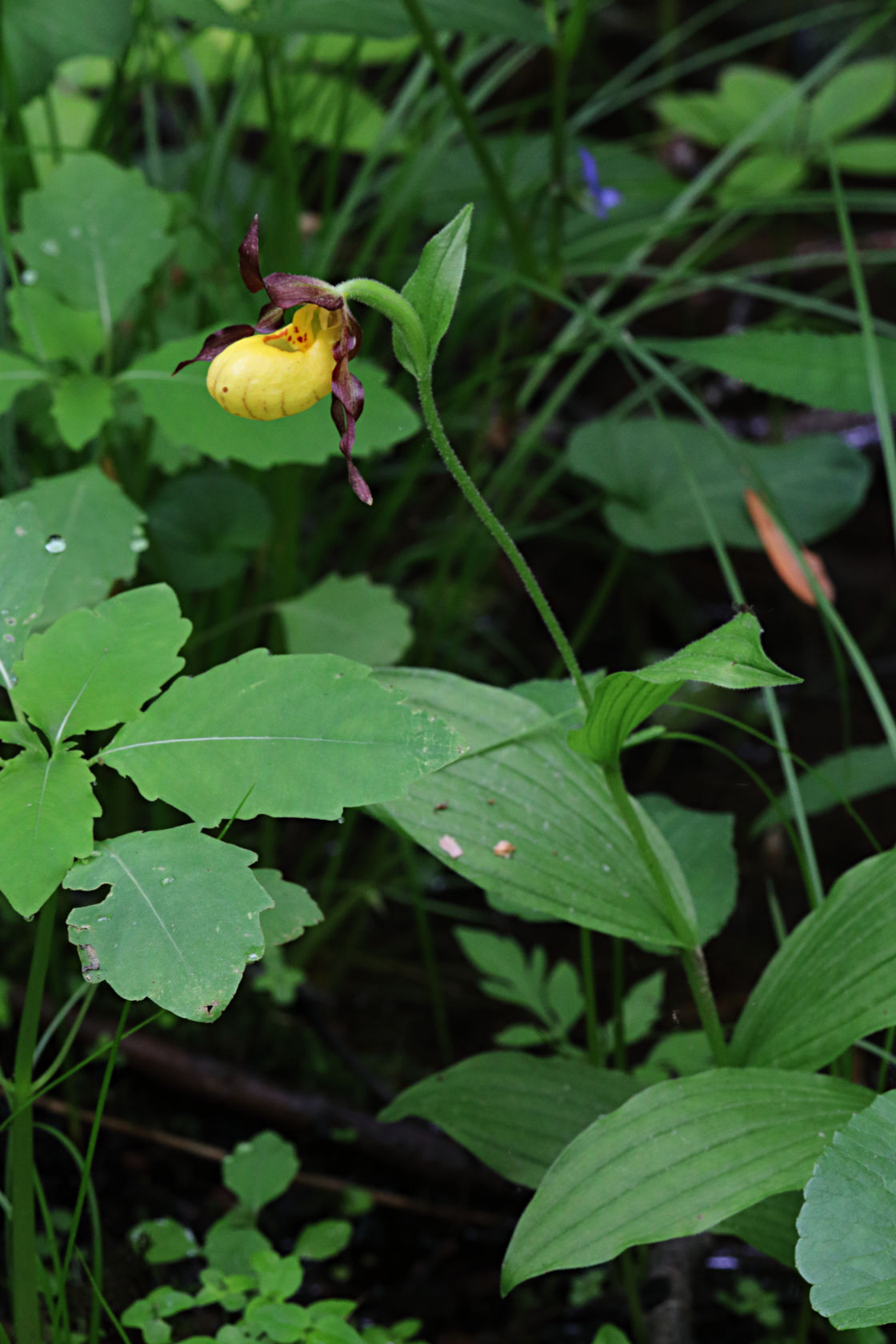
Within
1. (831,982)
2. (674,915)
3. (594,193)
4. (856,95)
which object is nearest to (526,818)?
(674,915)

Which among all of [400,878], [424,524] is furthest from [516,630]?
[400,878]

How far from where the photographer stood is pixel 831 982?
2.28 feet

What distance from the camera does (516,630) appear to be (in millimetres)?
1720

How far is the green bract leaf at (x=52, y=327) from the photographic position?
38.3 inches

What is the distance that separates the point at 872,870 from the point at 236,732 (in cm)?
43

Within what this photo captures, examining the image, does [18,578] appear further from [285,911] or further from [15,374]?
[15,374]

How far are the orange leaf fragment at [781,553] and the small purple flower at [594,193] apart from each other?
44cm

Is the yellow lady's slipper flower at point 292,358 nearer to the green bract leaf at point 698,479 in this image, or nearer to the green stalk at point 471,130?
the green stalk at point 471,130

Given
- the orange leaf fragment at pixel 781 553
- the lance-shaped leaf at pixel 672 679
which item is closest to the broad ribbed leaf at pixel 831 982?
the lance-shaped leaf at pixel 672 679

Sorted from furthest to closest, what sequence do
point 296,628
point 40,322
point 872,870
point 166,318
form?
point 166,318 < point 296,628 < point 40,322 < point 872,870

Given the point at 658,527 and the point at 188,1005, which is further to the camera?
the point at 658,527

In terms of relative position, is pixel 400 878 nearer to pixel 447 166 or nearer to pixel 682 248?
pixel 447 166

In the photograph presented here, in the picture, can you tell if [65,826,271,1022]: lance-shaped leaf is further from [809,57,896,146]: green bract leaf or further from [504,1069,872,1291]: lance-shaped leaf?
[809,57,896,146]: green bract leaf

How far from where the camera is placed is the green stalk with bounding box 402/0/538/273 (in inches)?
41.0
